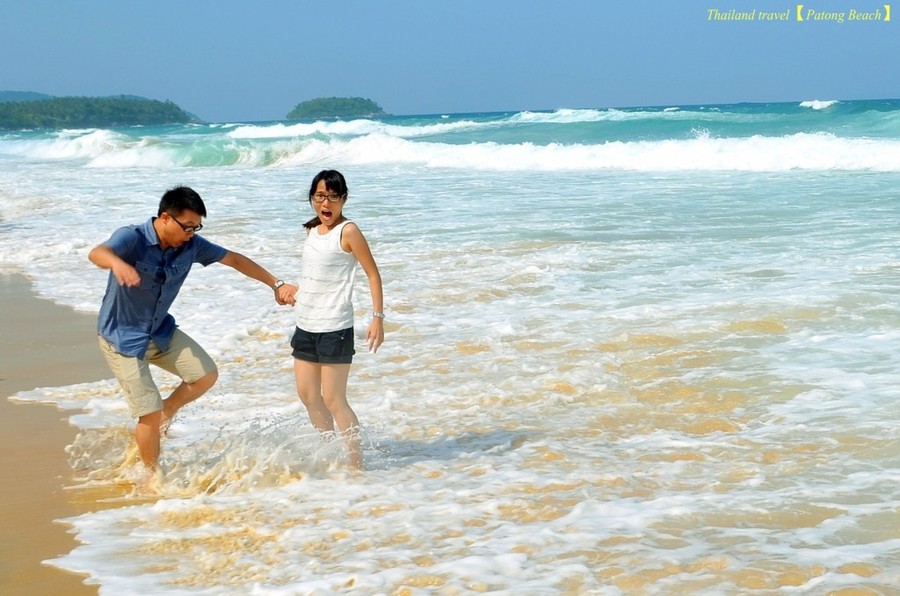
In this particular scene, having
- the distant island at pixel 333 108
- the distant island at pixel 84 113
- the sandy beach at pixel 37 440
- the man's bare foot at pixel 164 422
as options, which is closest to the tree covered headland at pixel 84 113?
the distant island at pixel 84 113

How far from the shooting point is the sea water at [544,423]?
3.84m

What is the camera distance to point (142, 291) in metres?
4.60

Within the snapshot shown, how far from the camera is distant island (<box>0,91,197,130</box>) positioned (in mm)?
120250

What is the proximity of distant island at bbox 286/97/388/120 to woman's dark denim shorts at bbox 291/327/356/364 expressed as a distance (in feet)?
484

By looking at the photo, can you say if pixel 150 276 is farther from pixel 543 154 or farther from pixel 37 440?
pixel 543 154

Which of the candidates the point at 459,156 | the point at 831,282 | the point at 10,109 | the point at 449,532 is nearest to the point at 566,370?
the point at 449,532

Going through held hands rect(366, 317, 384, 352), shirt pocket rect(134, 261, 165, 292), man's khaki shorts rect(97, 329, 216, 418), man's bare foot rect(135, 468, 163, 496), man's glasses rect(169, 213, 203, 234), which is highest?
man's glasses rect(169, 213, 203, 234)

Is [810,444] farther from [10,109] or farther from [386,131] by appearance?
[10,109]

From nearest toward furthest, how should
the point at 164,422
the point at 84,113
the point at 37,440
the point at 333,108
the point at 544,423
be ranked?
the point at 164,422
the point at 37,440
the point at 544,423
the point at 84,113
the point at 333,108

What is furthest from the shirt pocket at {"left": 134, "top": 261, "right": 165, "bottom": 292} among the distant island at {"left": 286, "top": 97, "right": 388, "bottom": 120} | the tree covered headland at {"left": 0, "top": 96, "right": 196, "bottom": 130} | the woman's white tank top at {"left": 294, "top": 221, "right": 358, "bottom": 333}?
the distant island at {"left": 286, "top": 97, "right": 388, "bottom": 120}

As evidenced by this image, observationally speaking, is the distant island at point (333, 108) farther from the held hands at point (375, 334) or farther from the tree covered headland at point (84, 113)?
the held hands at point (375, 334)

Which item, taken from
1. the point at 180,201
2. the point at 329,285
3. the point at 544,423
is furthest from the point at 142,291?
the point at 544,423

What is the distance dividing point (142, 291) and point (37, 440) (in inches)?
60.9

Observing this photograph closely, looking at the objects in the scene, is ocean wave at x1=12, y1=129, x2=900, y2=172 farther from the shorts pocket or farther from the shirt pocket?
the shirt pocket
